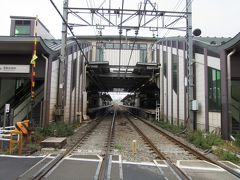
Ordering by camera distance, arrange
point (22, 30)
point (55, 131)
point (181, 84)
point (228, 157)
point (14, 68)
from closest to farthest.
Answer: point (228, 157) → point (55, 131) → point (14, 68) → point (181, 84) → point (22, 30)

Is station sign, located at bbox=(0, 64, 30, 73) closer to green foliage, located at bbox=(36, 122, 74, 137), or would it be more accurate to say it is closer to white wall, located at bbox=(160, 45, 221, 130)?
green foliage, located at bbox=(36, 122, 74, 137)

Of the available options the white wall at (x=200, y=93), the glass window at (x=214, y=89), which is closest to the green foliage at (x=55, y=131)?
the white wall at (x=200, y=93)

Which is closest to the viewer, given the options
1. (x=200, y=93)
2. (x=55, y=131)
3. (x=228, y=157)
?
(x=228, y=157)

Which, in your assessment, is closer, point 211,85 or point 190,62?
point 211,85

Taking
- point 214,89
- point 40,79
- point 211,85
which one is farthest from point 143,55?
point 214,89

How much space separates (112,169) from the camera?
748cm

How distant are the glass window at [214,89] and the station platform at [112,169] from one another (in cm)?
651

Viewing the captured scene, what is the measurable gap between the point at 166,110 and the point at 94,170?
1893 centimetres

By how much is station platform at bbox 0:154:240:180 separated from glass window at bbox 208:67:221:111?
256 inches

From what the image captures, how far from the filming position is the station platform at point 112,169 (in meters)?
6.77

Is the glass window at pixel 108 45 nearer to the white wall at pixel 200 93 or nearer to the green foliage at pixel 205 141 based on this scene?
the white wall at pixel 200 93

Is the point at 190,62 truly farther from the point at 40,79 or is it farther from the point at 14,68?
the point at 14,68

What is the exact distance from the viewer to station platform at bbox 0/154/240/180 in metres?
6.77

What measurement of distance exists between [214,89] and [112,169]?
31.8ft
